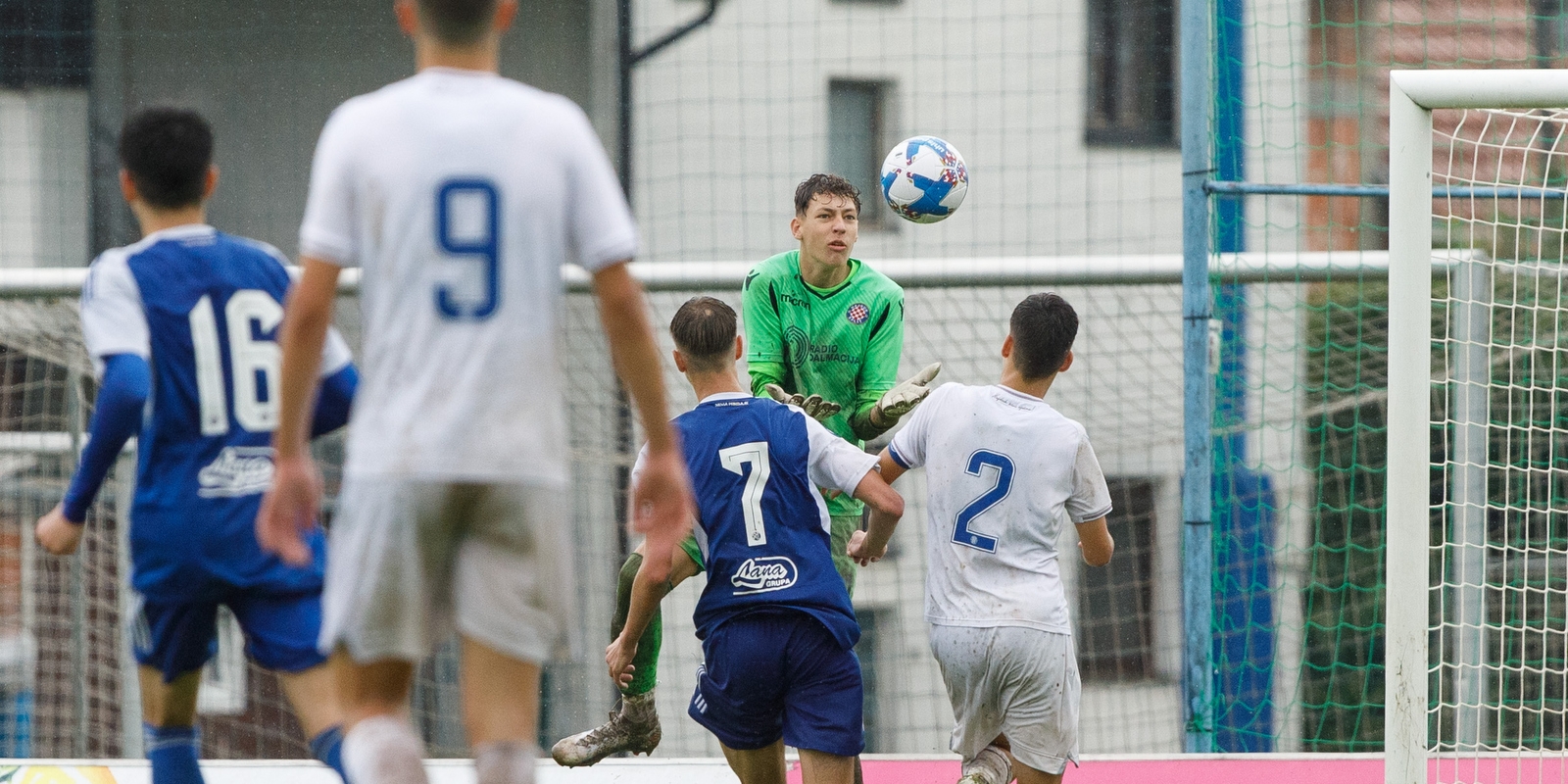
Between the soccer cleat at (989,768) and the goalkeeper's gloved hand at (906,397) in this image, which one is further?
the goalkeeper's gloved hand at (906,397)

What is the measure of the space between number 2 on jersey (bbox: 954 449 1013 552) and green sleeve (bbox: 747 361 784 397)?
960mm

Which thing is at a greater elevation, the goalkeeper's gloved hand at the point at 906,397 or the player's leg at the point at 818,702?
the goalkeeper's gloved hand at the point at 906,397

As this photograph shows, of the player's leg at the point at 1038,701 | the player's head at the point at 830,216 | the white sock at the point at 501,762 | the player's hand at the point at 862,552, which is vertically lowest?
the player's leg at the point at 1038,701

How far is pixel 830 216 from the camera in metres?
4.51

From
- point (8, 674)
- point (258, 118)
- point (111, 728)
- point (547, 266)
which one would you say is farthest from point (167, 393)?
point (258, 118)

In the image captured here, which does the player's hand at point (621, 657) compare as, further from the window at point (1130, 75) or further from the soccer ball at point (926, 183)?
the window at point (1130, 75)

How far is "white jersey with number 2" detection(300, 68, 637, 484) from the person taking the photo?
2262mm

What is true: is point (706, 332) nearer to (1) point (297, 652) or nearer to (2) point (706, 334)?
(2) point (706, 334)

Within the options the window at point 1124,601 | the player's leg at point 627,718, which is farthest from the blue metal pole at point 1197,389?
the window at point 1124,601

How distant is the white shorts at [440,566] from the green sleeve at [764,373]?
2.23m

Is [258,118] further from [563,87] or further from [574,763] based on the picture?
[574,763]

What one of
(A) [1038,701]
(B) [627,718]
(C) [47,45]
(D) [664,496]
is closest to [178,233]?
(D) [664,496]

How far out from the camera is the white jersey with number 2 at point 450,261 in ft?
7.42

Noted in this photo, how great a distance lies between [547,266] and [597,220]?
0.11 m
